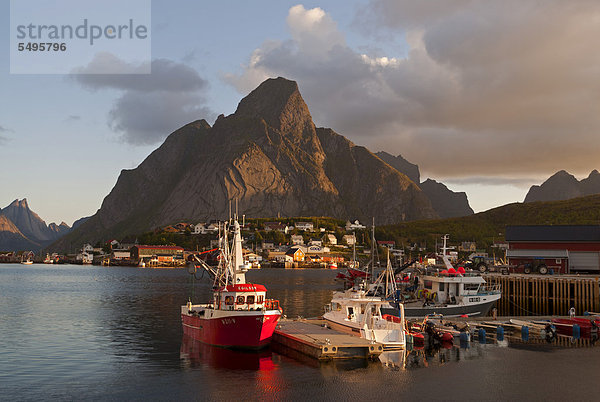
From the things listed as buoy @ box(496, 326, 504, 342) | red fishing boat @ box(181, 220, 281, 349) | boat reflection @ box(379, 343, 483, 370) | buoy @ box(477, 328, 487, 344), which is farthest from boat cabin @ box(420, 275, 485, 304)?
red fishing boat @ box(181, 220, 281, 349)

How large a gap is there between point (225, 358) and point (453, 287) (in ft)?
102

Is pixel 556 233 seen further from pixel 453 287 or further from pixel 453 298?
pixel 453 298

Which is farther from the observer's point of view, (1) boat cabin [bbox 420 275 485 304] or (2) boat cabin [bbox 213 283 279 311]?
(1) boat cabin [bbox 420 275 485 304]

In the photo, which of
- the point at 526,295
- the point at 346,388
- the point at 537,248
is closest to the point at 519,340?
the point at 346,388

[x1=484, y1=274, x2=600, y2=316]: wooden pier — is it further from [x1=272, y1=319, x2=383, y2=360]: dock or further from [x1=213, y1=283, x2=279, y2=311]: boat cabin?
[x1=213, y1=283, x2=279, y2=311]: boat cabin

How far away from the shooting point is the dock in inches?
1567

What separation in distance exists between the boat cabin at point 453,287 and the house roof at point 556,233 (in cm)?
3471

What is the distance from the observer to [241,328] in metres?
43.9

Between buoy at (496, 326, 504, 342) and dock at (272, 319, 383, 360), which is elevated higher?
dock at (272, 319, 383, 360)

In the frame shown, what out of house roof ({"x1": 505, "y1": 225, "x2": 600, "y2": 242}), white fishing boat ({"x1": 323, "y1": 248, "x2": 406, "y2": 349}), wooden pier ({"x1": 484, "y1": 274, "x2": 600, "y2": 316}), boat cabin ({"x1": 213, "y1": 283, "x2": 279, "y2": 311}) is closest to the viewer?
white fishing boat ({"x1": 323, "y1": 248, "x2": 406, "y2": 349})

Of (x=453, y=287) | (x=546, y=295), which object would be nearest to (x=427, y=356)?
(x=453, y=287)

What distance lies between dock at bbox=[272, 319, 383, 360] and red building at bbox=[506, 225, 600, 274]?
58.1 m

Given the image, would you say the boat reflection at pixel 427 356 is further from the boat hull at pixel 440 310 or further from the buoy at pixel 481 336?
the boat hull at pixel 440 310

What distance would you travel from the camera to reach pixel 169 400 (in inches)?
1247
